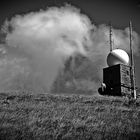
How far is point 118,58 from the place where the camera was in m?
29.3

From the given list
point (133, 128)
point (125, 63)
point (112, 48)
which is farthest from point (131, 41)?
point (133, 128)

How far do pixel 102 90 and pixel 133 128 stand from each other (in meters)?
20.6

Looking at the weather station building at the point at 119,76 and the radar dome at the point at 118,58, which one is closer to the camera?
the weather station building at the point at 119,76

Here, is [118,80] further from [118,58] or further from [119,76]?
[118,58]

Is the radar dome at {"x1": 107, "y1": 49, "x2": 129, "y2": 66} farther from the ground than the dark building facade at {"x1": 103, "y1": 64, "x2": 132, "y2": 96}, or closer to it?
farther from the ground

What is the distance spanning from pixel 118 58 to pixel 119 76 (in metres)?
3.00

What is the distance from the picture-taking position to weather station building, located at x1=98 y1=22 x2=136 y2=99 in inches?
1071

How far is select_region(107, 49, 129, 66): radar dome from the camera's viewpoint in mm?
29219

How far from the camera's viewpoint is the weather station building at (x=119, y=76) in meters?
27.2

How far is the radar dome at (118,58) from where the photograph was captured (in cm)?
2922

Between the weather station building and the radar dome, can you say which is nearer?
the weather station building

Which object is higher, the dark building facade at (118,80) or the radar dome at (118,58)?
the radar dome at (118,58)

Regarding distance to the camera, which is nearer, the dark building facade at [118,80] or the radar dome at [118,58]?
the dark building facade at [118,80]

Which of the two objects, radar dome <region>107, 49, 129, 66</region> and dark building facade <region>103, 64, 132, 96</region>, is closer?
dark building facade <region>103, 64, 132, 96</region>
